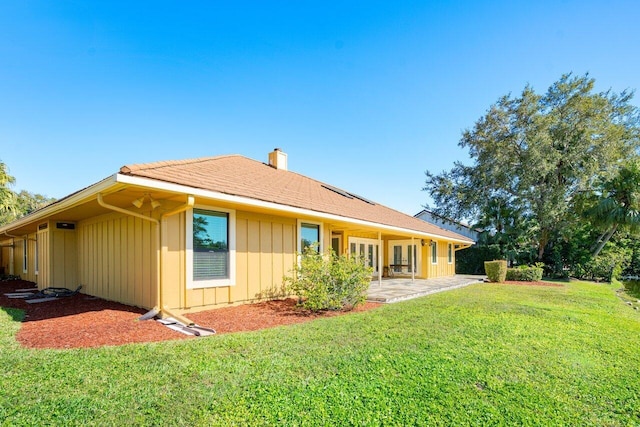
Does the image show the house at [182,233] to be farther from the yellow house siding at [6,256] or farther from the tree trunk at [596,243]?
the tree trunk at [596,243]

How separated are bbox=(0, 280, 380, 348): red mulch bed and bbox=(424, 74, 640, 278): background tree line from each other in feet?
69.1

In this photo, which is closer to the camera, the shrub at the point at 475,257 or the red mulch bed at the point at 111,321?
the red mulch bed at the point at 111,321

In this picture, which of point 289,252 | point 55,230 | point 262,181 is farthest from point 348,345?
point 55,230

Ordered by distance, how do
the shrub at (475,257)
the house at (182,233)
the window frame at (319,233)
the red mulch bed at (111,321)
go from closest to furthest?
the red mulch bed at (111,321), the house at (182,233), the window frame at (319,233), the shrub at (475,257)

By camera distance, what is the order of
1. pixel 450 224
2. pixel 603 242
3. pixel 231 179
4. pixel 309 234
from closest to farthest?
pixel 231 179
pixel 309 234
pixel 603 242
pixel 450 224

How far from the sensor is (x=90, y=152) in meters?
13.8

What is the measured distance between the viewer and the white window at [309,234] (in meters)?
9.62

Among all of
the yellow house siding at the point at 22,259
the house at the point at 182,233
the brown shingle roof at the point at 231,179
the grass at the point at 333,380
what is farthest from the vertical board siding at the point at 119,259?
the yellow house siding at the point at 22,259

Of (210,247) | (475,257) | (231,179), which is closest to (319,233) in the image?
(231,179)

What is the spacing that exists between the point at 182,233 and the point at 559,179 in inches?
1124

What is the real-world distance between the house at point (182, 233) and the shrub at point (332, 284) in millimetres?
1345

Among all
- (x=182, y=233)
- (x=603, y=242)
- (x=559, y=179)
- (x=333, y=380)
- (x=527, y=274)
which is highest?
(x=559, y=179)

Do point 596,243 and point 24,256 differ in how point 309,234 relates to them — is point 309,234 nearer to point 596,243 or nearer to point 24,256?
point 24,256

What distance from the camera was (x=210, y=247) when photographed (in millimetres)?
7227
